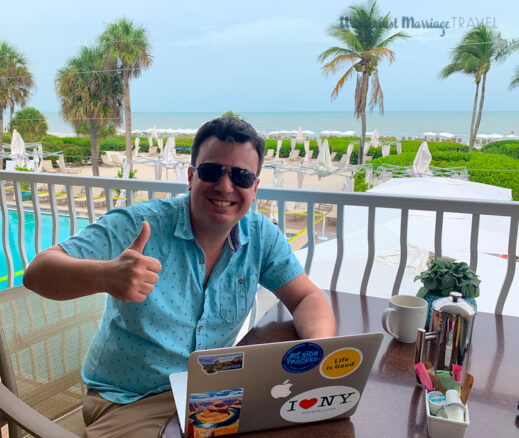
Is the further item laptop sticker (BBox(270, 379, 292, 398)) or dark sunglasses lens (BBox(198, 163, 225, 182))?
dark sunglasses lens (BBox(198, 163, 225, 182))

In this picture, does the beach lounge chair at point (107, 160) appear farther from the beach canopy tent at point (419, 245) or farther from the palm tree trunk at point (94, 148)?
the beach canopy tent at point (419, 245)

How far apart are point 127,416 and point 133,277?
478mm

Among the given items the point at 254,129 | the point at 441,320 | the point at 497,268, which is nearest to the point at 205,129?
the point at 254,129

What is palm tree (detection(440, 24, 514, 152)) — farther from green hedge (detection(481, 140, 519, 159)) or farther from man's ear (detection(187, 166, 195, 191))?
man's ear (detection(187, 166, 195, 191))

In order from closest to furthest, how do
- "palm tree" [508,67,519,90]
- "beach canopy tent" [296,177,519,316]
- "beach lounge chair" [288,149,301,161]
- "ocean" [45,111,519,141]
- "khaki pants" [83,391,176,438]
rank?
"khaki pants" [83,391,176,438] → "beach canopy tent" [296,177,519,316] → "palm tree" [508,67,519,90] → "ocean" [45,111,519,141] → "beach lounge chair" [288,149,301,161]

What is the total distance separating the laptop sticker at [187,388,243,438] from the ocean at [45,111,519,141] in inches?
190

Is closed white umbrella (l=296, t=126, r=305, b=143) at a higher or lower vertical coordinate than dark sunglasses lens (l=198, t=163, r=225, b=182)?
higher

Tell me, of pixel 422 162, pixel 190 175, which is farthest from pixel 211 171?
pixel 422 162

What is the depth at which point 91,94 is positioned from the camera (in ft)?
22.4

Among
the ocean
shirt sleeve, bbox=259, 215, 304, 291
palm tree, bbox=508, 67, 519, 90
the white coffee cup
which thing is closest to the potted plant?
the white coffee cup

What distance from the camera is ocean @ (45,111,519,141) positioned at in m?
5.84

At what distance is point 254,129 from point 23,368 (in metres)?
0.98

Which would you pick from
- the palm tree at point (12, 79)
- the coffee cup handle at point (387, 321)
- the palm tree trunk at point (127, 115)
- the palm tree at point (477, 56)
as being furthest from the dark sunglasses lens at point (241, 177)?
the palm tree at point (12, 79)

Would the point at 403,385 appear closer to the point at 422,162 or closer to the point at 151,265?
the point at 151,265
